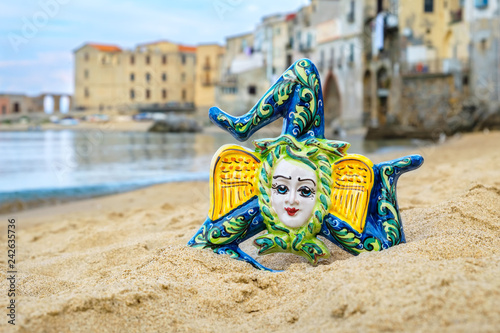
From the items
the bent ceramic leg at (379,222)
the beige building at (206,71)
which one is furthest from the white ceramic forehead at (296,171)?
the beige building at (206,71)

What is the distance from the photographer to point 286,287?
2.42m

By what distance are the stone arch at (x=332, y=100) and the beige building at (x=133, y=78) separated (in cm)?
2489

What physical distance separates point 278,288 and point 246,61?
4618 cm

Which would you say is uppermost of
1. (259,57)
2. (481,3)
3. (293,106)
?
(259,57)

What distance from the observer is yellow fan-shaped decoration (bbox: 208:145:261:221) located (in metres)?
2.93

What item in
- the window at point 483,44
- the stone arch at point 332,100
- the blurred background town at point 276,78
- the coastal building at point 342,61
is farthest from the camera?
the stone arch at point 332,100

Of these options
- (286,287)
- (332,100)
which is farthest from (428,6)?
(286,287)

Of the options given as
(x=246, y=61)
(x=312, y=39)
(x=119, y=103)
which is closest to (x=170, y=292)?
(x=312, y=39)

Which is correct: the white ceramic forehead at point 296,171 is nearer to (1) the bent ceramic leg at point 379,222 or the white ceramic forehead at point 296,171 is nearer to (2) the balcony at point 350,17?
(1) the bent ceramic leg at point 379,222

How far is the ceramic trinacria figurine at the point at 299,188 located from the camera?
2.79 meters

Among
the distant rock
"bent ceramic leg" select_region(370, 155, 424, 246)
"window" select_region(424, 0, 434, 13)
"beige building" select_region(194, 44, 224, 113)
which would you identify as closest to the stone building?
"window" select_region(424, 0, 434, 13)

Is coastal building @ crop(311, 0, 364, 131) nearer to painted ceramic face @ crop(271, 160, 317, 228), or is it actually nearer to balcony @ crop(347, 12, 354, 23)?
balcony @ crop(347, 12, 354, 23)

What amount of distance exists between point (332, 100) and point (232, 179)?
30471 millimetres

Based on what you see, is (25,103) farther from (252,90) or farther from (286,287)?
(286,287)
